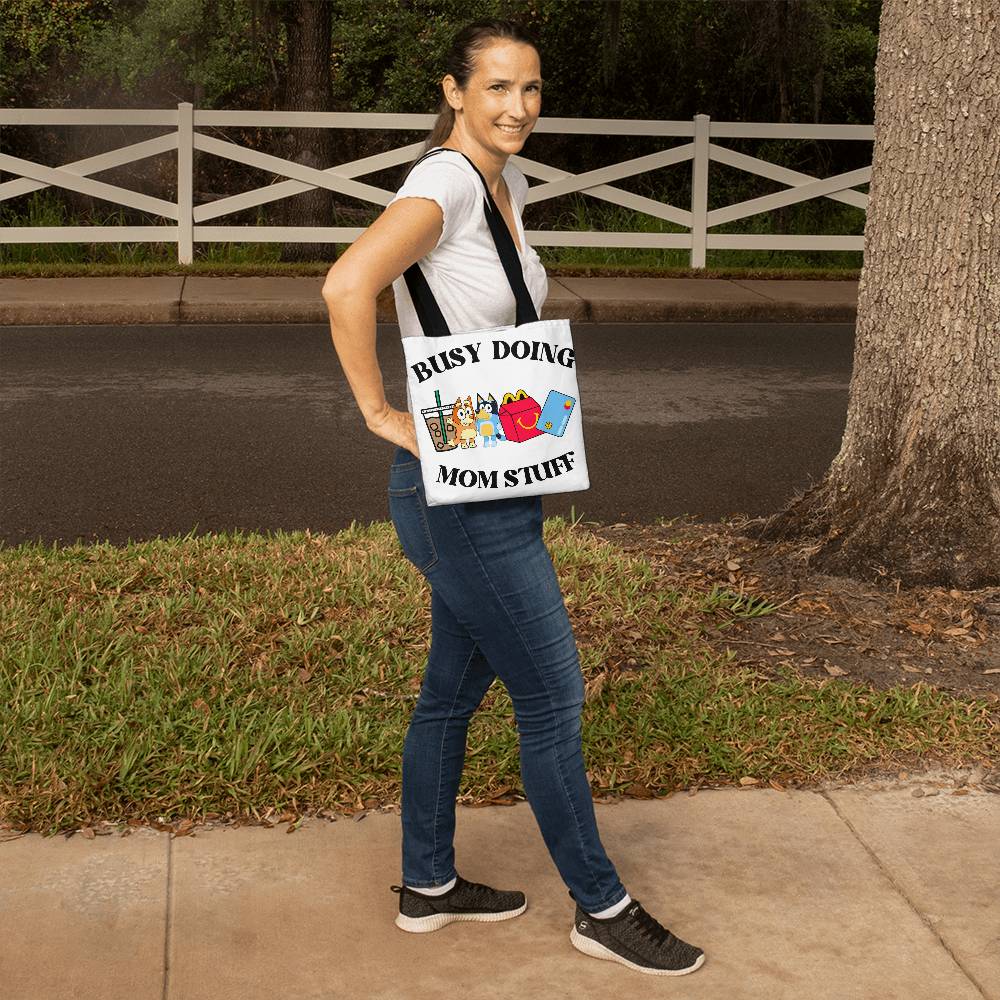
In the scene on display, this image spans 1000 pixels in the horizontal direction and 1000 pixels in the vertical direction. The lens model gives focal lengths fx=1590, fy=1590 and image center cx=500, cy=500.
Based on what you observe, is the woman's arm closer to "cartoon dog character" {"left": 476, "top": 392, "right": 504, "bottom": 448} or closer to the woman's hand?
A: the woman's hand

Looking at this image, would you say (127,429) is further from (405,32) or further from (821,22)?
(405,32)

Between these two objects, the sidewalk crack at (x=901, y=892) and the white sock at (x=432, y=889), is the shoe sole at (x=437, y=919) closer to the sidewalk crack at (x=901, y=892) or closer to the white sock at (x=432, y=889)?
the white sock at (x=432, y=889)

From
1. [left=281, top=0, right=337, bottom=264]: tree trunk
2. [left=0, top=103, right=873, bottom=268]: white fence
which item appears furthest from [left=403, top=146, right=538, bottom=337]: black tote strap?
[left=281, top=0, right=337, bottom=264]: tree trunk

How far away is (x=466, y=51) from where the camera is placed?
3.01 m

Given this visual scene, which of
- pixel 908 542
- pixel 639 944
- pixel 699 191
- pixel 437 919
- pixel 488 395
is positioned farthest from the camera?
pixel 699 191

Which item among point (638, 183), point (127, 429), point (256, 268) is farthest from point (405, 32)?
point (127, 429)

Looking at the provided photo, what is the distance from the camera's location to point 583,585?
5434 millimetres

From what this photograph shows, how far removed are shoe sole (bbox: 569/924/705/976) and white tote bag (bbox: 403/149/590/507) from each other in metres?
0.98

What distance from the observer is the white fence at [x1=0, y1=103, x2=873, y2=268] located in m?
13.6

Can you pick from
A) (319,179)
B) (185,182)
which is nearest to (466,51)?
(319,179)

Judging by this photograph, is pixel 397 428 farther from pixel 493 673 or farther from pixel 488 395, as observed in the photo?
pixel 493 673

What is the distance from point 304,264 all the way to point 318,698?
9941 millimetres

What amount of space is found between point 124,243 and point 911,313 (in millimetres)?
10573

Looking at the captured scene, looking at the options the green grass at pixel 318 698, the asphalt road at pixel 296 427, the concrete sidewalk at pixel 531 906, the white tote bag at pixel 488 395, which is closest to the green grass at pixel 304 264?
the asphalt road at pixel 296 427
